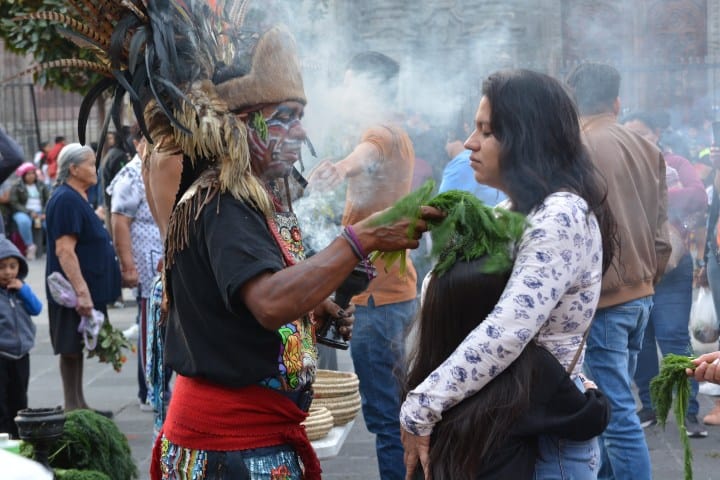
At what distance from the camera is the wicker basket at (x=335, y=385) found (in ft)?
16.1

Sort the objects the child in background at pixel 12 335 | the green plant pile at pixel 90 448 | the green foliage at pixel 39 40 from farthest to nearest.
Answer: the green foliage at pixel 39 40 < the child in background at pixel 12 335 < the green plant pile at pixel 90 448

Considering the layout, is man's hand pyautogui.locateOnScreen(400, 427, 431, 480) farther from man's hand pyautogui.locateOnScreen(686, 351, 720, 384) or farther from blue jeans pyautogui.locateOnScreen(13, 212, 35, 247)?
blue jeans pyautogui.locateOnScreen(13, 212, 35, 247)

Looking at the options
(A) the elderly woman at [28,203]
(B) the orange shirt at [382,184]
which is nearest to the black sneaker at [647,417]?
(B) the orange shirt at [382,184]

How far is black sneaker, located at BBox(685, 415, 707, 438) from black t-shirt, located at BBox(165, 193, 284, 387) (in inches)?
175

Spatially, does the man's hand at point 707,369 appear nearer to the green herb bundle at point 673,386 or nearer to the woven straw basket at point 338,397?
the green herb bundle at point 673,386

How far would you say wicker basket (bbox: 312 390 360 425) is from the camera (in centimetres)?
485

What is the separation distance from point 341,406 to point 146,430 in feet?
8.93

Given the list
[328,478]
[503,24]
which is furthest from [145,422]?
[503,24]

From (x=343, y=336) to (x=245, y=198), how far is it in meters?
0.85

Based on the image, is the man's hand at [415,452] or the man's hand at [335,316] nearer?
the man's hand at [415,452]

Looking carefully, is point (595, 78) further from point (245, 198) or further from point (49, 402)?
point (49, 402)

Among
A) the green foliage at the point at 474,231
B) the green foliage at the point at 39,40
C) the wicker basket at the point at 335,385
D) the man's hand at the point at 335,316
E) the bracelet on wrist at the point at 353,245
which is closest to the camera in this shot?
the bracelet on wrist at the point at 353,245

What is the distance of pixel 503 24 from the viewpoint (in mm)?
8070

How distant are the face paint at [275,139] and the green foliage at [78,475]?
6.98 feet
